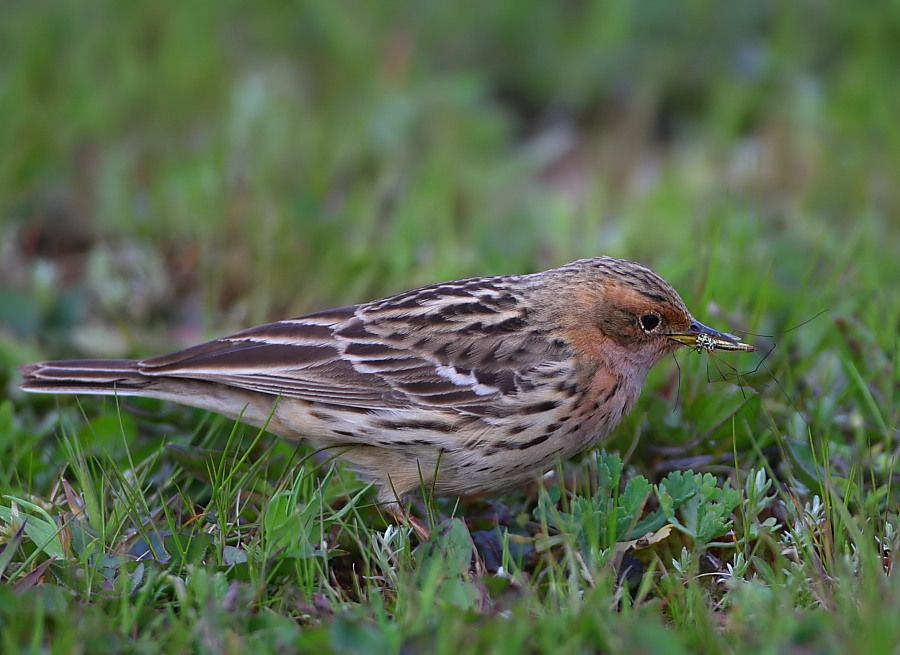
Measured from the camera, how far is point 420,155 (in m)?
8.97

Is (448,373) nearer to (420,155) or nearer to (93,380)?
(93,380)

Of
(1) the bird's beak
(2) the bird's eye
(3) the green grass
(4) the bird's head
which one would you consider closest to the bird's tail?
(3) the green grass

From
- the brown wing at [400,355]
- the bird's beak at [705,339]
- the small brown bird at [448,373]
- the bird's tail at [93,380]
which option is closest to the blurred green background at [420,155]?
the bird's beak at [705,339]

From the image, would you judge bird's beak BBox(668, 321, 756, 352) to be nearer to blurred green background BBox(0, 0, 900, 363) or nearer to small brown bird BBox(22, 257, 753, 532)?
small brown bird BBox(22, 257, 753, 532)

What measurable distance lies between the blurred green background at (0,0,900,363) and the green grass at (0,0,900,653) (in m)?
0.03

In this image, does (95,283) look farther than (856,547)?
Yes

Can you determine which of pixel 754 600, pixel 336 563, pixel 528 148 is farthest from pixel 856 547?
pixel 528 148

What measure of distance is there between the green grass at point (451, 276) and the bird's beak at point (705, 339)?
19 centimetres

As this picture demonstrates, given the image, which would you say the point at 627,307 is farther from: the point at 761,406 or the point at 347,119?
the point at 347,119

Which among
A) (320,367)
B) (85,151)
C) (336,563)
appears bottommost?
(336,563)

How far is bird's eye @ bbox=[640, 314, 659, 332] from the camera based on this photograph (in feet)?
17.9

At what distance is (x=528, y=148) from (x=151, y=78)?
2769 millimetres

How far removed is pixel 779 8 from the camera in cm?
1016

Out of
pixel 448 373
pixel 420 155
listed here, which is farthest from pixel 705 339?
pixel 420 155
